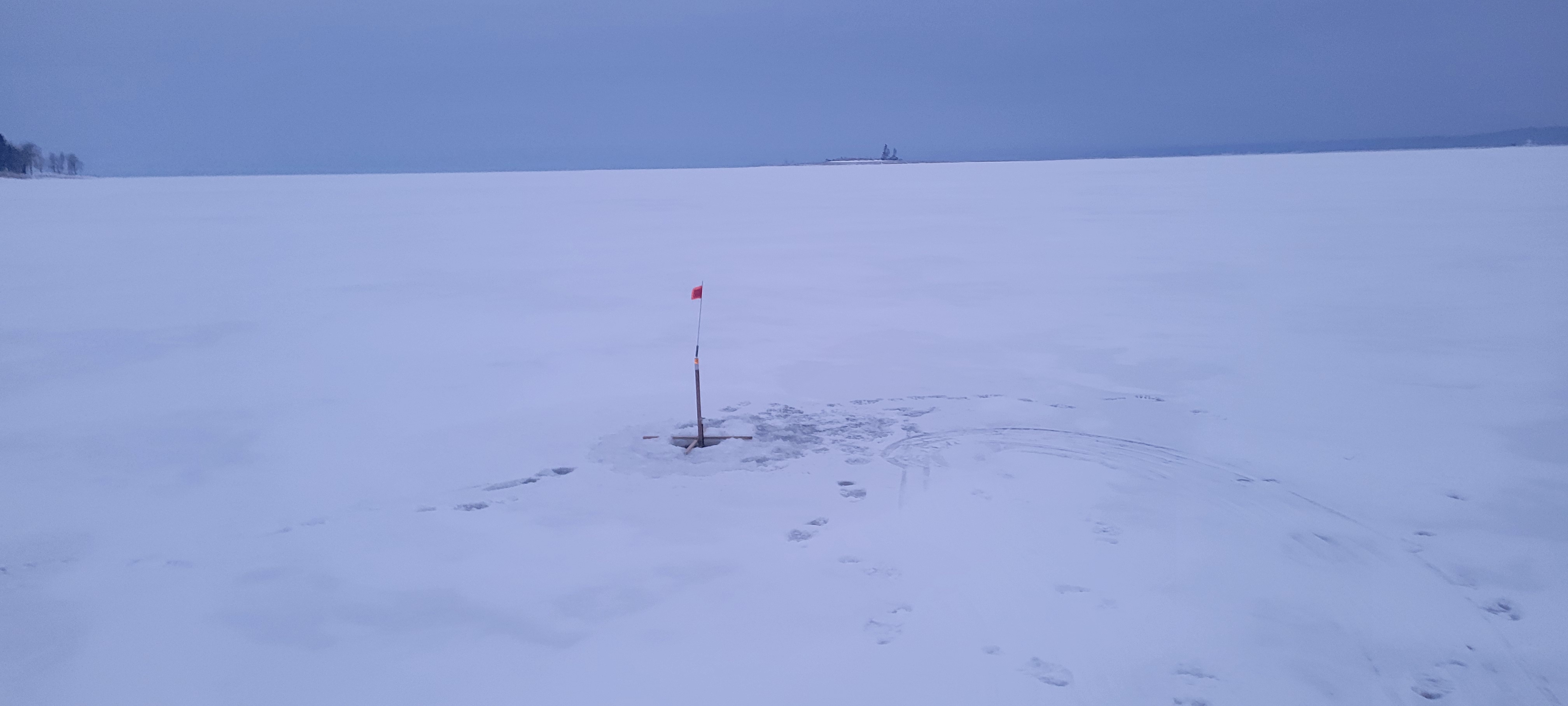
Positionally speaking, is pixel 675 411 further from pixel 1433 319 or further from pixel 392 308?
pixel 1433 319

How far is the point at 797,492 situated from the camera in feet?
15.5

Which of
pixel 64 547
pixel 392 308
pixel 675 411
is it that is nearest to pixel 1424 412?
pixel 675 411

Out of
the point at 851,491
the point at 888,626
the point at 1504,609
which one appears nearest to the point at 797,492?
the point at 851,491

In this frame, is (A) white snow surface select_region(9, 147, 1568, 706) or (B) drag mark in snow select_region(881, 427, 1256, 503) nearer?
(A) white snow surface select_region(9, 147, 1568, 706)

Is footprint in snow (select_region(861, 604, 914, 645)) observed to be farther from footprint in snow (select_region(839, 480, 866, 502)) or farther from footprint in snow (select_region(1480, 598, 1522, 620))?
footprint in snow (select_region(1480, 598, 1522, 620))

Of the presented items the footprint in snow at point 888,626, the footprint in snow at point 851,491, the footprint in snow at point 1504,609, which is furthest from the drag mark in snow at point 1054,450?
the footprint in snow at point 1504,609

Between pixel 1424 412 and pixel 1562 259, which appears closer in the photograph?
pixel 1424 412

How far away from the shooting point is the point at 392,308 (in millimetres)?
9969

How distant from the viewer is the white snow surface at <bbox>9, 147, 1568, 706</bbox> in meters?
3.26

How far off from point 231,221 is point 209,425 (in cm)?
1828

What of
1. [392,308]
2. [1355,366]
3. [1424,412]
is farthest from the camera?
[392,308]

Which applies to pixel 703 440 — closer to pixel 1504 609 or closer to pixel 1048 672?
pixel 1048 672

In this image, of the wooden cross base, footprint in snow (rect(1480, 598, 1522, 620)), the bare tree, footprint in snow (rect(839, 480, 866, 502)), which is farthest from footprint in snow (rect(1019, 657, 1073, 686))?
the bare tree

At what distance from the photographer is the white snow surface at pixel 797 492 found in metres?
3.26
